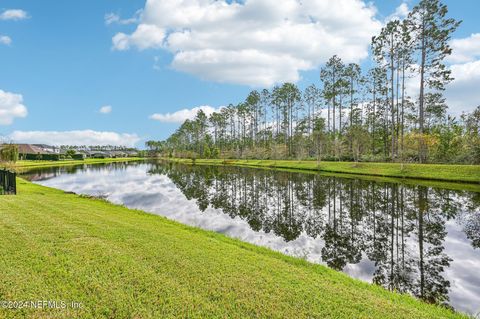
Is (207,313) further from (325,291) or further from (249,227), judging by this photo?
(249,227)

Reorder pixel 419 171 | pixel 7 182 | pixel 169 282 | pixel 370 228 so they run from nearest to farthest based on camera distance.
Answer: pixel 169 282 < pixel 370 228 < pixel 7 182 < pixel 419 171

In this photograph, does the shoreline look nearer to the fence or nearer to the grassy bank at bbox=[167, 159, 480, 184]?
the grassy bank at bbox=[167, 159, 480, 184]

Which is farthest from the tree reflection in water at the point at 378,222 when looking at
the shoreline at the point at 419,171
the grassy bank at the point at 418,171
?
the grassy bank at the point at 418,171

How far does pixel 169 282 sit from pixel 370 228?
374 inches

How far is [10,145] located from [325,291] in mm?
41729

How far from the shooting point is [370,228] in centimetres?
1128

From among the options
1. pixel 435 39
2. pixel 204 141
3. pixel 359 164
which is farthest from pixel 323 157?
pixel 204 141

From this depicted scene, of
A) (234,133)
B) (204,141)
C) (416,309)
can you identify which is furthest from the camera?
(204,141)

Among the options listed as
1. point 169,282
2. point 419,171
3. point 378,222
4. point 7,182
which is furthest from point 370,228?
point 419,171

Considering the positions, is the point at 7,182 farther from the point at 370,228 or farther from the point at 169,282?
the point at 370,228

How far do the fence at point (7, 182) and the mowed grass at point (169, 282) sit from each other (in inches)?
378

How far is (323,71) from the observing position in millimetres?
52188

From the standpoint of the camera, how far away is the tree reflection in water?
7.36 metres

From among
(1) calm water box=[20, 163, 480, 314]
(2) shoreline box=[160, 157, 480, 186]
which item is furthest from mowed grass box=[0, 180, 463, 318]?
(2) shoreline box=[160, 157, 480, 186]
